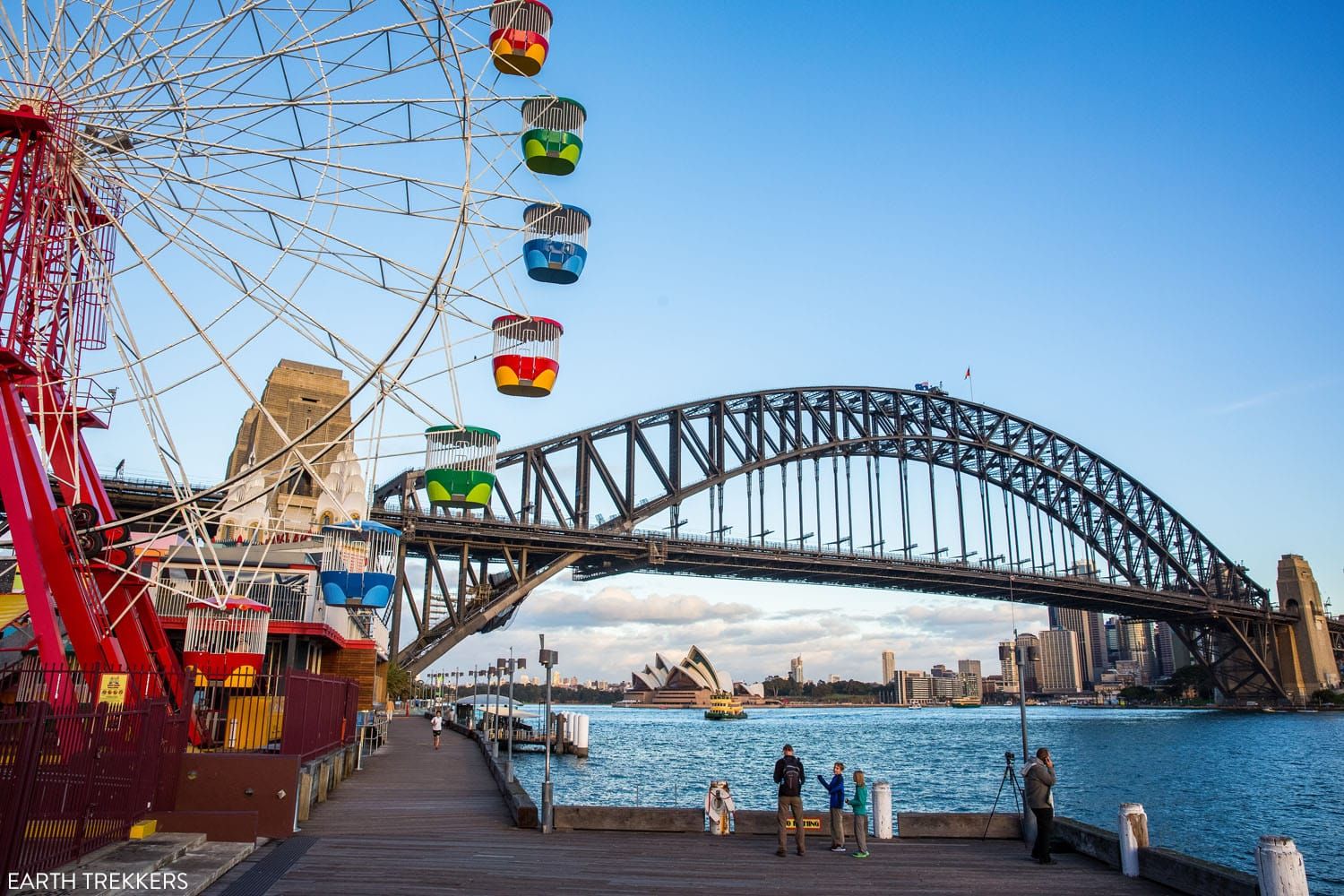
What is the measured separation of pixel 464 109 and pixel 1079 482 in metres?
120

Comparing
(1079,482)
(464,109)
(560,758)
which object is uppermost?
(1079,482)

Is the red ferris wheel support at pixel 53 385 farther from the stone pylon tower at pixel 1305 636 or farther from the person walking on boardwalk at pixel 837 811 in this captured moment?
the stone pylon tower at pixel 1305 636

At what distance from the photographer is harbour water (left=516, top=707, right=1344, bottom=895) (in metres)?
33.2

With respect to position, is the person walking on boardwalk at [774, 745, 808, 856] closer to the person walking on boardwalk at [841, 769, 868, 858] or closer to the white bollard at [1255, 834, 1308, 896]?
the person walking on boardwalk at [841, 769, 868, 858]

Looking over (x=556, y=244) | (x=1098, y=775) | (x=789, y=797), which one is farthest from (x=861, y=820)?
(x=1098, y=775)

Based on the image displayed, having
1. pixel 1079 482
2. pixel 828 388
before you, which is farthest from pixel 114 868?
pixel 1079 482

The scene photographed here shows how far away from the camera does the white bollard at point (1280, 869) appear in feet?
35.6

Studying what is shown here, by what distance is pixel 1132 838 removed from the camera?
14359mm

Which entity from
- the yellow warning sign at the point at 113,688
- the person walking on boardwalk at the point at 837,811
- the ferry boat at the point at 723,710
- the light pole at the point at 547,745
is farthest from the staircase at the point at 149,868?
the ferry boat at the point at 723,710

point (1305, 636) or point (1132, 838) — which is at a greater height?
point (1305, 636)

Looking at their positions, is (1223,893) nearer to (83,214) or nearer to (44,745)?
(44,745)

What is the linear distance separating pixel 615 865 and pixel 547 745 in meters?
6.47

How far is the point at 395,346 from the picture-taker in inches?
507

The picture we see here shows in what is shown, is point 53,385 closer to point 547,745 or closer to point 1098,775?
point 547,745
